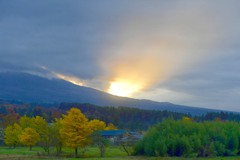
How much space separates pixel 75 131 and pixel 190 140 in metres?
16.7

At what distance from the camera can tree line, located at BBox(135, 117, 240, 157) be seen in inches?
2222

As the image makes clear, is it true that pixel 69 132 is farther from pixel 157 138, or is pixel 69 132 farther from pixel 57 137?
pixel 157 138

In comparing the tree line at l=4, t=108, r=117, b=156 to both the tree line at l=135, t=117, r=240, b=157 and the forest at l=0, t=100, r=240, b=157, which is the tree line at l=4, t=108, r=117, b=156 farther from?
the tree line at l=135, t=117, r=240, b=157

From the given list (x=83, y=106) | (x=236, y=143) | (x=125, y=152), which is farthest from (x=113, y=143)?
(x=83, y=106)

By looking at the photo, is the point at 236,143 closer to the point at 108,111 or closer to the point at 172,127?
the point at 172,127

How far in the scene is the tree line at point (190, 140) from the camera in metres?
56.4

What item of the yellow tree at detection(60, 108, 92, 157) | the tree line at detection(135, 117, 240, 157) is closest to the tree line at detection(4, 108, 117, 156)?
the yellow tree at detection(60, 108, 92, 157)

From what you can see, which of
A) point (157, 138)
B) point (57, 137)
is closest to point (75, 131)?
point (57, 137)

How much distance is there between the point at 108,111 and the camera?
469 ft

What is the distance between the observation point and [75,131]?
58.0m

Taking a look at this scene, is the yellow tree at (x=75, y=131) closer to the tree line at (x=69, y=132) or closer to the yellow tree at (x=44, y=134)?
the tree line at (x=69, y=132)

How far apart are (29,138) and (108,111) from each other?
78.3 m

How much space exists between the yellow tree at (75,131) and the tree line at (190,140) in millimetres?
7777

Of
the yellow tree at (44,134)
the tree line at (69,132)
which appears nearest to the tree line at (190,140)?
the tree line at (69,132)
